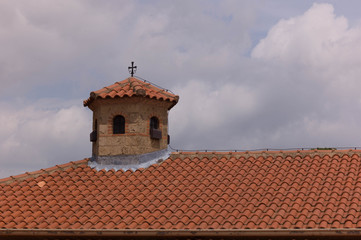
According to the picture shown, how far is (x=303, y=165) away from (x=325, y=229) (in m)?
3.98

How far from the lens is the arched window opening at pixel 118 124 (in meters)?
17.5

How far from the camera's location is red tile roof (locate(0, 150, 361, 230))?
41.7ft

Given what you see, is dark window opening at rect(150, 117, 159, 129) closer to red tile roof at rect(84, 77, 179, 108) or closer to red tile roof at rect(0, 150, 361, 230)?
red tile roof at rect(84, 77, 179, 108)

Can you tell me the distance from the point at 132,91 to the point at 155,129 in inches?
57.8

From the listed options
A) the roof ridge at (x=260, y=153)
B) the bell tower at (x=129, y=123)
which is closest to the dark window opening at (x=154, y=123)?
the bell tower at (x=129, y=123)

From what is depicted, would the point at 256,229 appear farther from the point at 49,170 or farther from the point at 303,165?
the point at 49,170

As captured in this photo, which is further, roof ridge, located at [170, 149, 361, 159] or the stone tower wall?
the stone tower wall

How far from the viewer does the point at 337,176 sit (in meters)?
14.3

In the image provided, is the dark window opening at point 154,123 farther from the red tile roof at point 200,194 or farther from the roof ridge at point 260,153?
the red tile roof at point 200,194

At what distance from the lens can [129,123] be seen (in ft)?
56.6

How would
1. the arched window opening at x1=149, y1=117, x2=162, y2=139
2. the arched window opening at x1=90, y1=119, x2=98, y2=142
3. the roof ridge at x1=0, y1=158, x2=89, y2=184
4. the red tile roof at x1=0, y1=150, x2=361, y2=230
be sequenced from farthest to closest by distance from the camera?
the arched window opening at x1=90, y1=119, x2=98, y2=142, the arched window opening at x1=149, y1=117, x2=162, y2=139, the roof ridge at x1=0, y1=158, x2=89, y2=184, the red tile roof at x1=0, y1=150, x2=361, y2=230

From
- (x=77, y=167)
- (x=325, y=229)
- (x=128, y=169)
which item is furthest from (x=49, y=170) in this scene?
(x=325, y=229)

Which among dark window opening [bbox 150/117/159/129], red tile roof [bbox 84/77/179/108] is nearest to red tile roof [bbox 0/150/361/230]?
dark window opening [bbox 150/117/159/129]

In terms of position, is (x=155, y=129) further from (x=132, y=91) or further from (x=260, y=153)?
(x=260, y=153)
